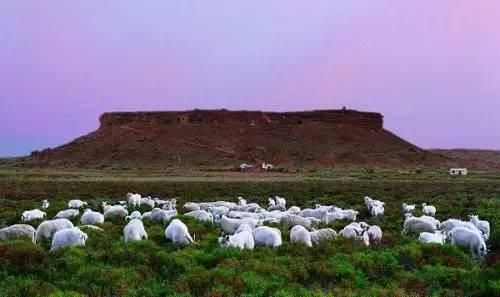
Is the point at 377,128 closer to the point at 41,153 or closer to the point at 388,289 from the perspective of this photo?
the point at 41,153

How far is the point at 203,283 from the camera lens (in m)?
10.8

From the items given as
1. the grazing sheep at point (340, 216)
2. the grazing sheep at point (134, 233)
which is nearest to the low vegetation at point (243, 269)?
the grazing sheep at point (134, 233)

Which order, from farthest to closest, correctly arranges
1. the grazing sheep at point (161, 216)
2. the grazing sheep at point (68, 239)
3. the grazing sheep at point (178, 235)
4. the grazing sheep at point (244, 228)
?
the grazing sheep at point (161, 216) → the grazing sheep at point (244, 228) → the grazing sheep at point (178, 235) → the grazing sheep at point (68, 239)

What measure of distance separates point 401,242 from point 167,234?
230 inches

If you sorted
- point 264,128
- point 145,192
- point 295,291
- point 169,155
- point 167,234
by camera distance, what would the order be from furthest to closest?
point 264,128, point 169,155, point 145,192, point 167,234, point 295,291

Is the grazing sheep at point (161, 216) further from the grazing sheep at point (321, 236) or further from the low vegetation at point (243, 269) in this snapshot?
the grazing sheep at point (321, 236)

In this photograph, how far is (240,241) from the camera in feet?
44.7

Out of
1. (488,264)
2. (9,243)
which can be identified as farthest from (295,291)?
(9,243)

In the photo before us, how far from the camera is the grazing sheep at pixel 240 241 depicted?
13.5m

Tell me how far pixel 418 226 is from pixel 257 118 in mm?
90082

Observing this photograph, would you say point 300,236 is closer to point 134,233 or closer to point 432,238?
point 432,238

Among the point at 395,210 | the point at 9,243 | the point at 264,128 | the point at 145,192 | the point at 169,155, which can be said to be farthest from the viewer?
the point at 264,128

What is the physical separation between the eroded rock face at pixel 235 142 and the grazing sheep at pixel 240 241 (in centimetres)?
6895

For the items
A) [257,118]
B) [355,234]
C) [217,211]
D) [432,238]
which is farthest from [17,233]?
[257,118]
